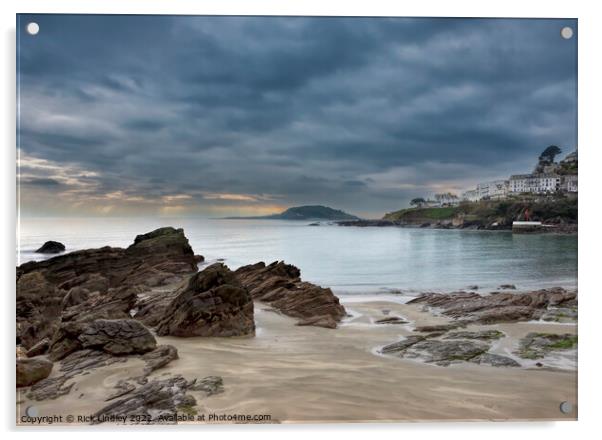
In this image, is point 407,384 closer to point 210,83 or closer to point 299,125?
point 299,125

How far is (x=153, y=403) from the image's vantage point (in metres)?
4.01

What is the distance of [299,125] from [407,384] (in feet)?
9.36

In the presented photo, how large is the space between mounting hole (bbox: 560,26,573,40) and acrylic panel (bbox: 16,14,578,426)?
15mm

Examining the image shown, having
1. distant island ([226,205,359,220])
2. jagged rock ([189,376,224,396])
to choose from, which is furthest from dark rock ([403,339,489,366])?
jagged rock ([189,376,224,396])

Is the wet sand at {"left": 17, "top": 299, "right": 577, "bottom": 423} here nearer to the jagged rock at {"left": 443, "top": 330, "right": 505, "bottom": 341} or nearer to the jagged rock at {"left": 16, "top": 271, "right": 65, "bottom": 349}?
the jagged rock at {"left": 443, "top": 330, "right": 505, "bottom": 341}

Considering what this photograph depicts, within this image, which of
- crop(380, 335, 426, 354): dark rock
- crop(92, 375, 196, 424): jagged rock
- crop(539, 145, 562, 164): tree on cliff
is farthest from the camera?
crop(539, 145, 562, 164): tree on cliff

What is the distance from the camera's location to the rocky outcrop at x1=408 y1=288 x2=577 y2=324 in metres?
4.70

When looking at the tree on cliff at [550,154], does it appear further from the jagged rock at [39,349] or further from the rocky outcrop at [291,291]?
the jagged rock at [39,349]

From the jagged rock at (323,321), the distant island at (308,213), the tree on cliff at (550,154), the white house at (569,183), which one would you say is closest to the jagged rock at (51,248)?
the distant island at (308,213)

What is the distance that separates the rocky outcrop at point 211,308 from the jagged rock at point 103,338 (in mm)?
363

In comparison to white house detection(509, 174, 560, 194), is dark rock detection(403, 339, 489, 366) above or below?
below

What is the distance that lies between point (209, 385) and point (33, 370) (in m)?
1.64
